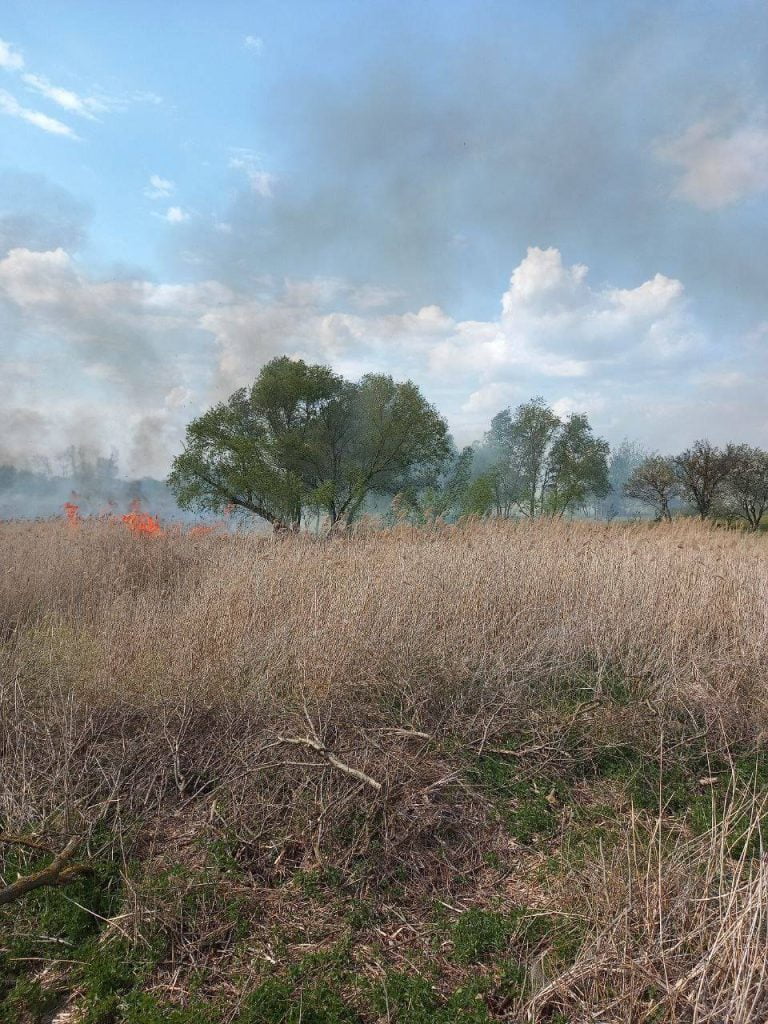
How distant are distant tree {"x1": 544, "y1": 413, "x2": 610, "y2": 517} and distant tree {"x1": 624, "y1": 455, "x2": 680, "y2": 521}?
73.9 inches

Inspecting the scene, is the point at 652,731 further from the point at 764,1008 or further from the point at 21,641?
the point at 21,641

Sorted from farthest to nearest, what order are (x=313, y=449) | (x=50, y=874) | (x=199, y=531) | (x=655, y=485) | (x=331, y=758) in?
(x=655, y=485), (x=313, y=449), (x=199, y=531), (x=331, y=758), (x=50, y=874)

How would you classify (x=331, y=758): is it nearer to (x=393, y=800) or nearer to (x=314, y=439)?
(x=393, y=800)

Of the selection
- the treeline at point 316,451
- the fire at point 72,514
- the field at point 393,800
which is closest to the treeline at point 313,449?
the treeline at point 316,451

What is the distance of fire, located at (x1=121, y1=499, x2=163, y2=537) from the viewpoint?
37.2 feet

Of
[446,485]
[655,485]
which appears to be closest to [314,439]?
[446,485]

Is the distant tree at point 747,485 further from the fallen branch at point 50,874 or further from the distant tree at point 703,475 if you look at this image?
the fallen branch at point 50,874

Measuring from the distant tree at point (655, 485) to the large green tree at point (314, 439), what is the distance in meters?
12.7

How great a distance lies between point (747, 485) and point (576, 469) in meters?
8.05

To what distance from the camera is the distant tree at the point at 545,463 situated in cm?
3447

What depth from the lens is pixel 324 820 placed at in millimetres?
3459

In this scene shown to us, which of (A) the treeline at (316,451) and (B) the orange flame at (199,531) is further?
(A) the treeline at (316,451)

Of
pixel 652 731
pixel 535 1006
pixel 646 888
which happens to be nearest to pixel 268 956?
pixel 535 1006

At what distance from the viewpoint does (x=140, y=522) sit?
477 inches
